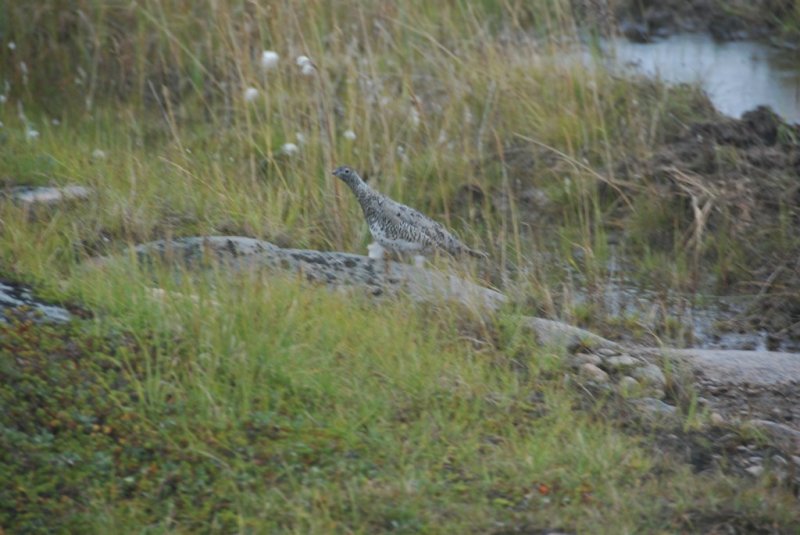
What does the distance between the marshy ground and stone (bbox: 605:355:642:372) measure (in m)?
0.18

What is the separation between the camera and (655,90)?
27.6 feet

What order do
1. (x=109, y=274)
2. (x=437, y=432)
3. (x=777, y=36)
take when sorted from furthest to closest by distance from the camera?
(x=777, y=36) → (x=109, y=274) → (x=437, y=432)

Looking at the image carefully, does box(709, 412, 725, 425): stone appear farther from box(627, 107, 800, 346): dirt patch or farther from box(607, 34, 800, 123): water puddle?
box(607, 34, 800, 123): water puddle

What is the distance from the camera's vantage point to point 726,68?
9.64 meters

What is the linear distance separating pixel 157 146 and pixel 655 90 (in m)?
3.53

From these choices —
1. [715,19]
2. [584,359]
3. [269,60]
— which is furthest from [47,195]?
[715,19]

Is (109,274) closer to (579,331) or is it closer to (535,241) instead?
(579,331)

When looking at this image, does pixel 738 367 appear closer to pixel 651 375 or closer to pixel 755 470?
pixel 651 375

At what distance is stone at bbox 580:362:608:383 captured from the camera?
5035 millimetres

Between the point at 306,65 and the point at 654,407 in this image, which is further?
the point at 306,65

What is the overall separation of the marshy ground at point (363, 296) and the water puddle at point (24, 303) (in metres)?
0.03

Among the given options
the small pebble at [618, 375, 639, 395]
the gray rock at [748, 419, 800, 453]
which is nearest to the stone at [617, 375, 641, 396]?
the small pebble at [618, 375, 639, 395]

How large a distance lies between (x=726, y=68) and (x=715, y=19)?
3.64 ft

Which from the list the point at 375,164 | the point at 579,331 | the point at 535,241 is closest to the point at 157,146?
the point at 375,164
